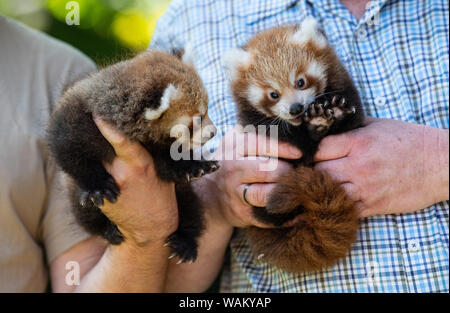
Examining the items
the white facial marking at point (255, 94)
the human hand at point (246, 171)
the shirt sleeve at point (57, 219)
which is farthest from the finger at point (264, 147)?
the shirt sleeve at point (57, 219)

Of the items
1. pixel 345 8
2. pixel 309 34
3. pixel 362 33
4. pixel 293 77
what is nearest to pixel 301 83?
pixel 293 77

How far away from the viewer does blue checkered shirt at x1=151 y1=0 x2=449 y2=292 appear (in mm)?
2668

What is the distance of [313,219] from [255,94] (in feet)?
3.11

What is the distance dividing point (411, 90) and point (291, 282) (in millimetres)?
1441

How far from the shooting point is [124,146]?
2508 millimetres

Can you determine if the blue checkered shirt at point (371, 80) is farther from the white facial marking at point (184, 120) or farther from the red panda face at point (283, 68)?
the white facial marking at point (184, 120)

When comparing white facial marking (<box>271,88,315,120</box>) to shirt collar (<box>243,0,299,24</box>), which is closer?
white facial marking (<box>271,88,315,120</box>)

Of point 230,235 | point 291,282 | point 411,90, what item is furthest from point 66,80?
point 411,90

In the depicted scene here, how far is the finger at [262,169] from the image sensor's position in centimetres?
281

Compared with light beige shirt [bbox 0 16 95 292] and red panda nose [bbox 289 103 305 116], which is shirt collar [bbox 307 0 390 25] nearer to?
red panda nose [bbox 289 103 305 116]

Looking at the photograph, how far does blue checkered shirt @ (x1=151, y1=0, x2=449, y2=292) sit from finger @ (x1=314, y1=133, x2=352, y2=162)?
42 cm

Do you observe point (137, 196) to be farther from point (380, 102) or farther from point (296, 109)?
point (380, 102)

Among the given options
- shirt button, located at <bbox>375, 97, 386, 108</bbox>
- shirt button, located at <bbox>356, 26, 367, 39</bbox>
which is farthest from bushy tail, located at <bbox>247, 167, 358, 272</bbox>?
shirt button, located at <bbox>356, 26, 367, 39</bbox>
